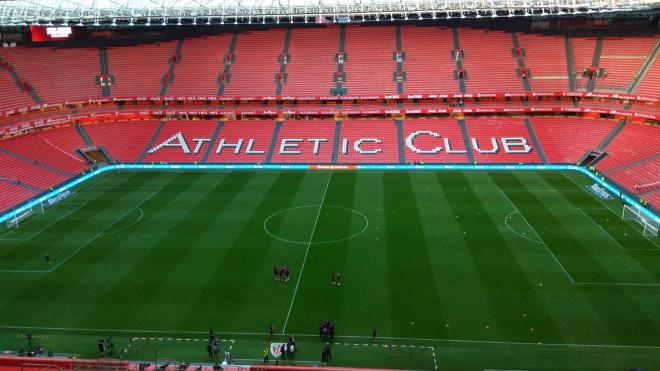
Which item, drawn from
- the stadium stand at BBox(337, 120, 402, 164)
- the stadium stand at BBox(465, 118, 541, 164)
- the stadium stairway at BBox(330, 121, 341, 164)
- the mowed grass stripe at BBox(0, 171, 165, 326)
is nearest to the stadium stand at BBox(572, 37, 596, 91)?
the stadium stand at BBox(465, 118, 541, 164)

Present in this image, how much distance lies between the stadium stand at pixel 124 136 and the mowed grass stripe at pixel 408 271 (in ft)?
101

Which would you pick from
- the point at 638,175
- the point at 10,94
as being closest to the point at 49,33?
the point at 10,94

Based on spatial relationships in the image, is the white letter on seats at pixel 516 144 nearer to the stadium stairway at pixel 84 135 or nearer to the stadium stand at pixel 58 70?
the stadium stairway at pixel 84 135

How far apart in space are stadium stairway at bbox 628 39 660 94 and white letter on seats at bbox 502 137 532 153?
Answer: 1182cm

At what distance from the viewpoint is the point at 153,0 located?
52.2m

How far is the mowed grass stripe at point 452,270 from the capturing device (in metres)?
24.2

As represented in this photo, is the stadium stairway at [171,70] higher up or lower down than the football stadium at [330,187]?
higher up

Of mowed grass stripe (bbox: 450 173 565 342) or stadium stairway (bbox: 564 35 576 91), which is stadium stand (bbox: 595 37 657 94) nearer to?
stadium stairway (bbox: 564 35 576 91)

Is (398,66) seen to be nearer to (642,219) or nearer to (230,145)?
(230,145)

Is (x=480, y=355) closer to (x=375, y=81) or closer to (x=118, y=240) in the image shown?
(x=118, y=240)

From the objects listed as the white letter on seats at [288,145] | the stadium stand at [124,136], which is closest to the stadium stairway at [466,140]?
the white letter on seats at [288,145]

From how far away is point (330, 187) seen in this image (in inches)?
1820

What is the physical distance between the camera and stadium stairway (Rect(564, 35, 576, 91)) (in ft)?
190

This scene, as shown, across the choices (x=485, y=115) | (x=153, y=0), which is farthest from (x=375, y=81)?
(x=153, y=0)
